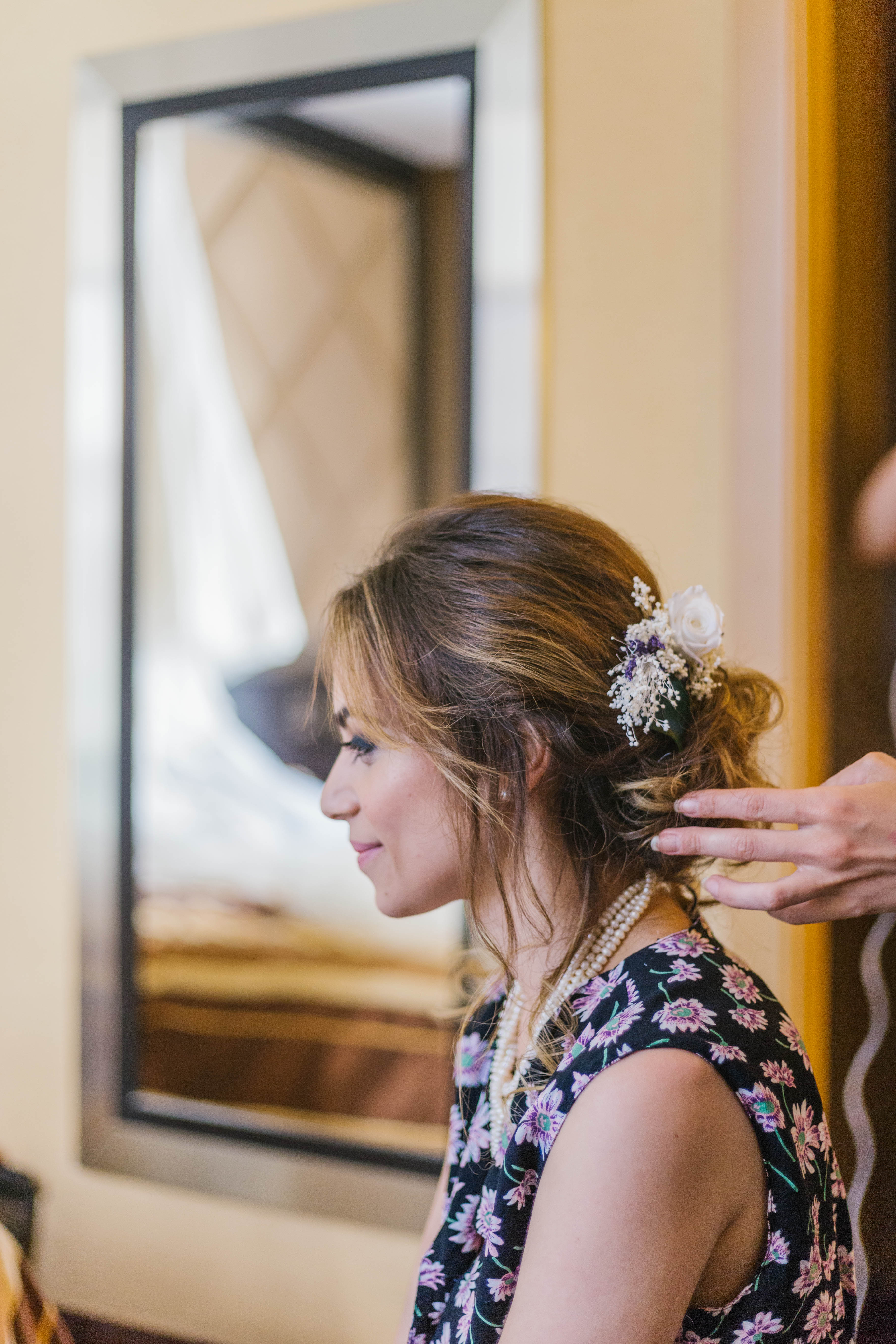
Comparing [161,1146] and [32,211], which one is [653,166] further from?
[161,1146]

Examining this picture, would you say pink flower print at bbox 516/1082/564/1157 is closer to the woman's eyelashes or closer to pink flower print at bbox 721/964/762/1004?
pink flower print at bbox 721/964/762/1004

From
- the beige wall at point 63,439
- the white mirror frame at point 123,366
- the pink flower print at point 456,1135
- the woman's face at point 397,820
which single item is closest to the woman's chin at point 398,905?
the woman's face at point 397,820

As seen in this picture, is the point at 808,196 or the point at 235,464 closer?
the point at 808,196

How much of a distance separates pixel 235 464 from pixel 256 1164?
1.60m

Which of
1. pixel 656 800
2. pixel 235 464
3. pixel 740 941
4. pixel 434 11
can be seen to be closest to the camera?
pixel 656 800

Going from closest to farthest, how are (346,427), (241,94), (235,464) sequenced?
(241,94) → (235,464) → (346,427)

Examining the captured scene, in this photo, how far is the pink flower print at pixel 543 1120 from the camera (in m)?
0.90

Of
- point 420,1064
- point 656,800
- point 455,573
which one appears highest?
point 455,573

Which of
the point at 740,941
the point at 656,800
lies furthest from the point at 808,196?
the point at 740,941

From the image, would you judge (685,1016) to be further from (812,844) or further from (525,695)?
(525,695)

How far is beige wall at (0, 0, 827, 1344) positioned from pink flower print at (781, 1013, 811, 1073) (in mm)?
479

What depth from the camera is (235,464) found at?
278cm

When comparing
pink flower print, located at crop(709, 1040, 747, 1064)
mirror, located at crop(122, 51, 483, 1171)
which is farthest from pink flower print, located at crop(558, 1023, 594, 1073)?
mirror, located at crop(122, 51, 483, 1171)

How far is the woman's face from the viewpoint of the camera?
41.1 inches
